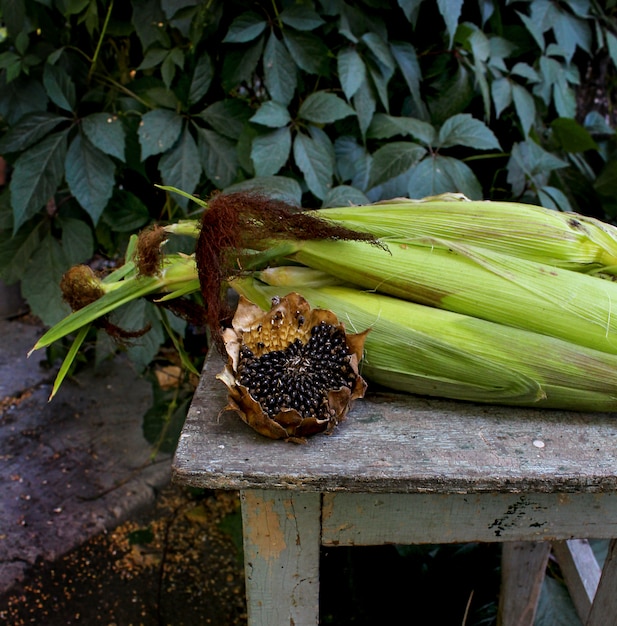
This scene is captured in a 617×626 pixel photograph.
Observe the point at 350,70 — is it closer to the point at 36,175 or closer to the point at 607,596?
the point at 36,175

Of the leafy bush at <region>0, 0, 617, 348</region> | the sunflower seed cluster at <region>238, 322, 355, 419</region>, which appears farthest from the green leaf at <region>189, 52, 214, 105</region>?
the sunflower seed cluster at <region>238, 322, 355, 419</region>

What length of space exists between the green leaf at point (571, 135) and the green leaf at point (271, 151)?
64 cm

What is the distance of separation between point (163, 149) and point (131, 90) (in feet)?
0.79

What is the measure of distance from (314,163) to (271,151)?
0.09 meters

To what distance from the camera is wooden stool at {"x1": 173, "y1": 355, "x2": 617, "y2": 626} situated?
63 cm

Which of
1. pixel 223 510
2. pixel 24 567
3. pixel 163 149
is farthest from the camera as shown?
pixel 223 510

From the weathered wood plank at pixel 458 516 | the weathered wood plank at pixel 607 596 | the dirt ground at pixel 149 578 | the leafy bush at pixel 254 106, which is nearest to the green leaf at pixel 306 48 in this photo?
the leafy bush at pixel 254 106

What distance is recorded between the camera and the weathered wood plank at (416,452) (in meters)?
0.62

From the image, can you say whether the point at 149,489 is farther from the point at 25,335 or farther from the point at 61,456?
the point at 25,335

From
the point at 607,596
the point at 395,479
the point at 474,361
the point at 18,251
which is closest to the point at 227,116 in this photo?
the point at 18,251

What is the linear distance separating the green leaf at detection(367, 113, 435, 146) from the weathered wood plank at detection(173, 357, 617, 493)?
2.04 feet

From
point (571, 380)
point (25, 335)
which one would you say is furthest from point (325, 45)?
point (25, 335)

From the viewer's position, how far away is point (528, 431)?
718mm

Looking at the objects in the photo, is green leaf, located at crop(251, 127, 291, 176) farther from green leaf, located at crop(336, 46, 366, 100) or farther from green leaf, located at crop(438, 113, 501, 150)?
green leaf, located at crop(438, 113, 501, 150)
